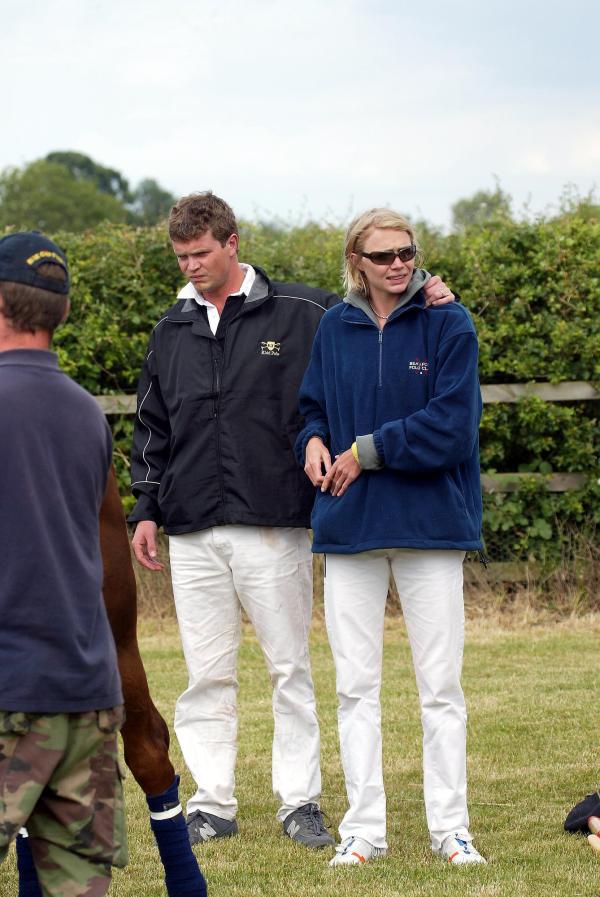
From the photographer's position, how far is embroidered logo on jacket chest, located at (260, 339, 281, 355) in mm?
5078

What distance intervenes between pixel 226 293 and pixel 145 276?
4756 mm

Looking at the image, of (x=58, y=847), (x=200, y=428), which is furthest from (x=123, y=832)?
(x=200, y=428)

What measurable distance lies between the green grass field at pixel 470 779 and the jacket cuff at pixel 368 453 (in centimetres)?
135

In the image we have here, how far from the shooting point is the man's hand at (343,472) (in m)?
4.54

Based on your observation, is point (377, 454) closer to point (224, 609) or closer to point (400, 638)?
point (224, 609)

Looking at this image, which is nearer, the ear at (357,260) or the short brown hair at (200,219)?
the ear at (357,260)

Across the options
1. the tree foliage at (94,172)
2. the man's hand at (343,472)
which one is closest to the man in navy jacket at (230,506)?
the man's hand at (343,472)

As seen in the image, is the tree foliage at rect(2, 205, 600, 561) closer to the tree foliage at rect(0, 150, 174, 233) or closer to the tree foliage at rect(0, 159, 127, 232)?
the tree foliage at rect(0, 150, 174, 233)

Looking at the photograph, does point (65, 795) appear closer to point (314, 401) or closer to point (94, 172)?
point (314, 401)

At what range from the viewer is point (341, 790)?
5.68m

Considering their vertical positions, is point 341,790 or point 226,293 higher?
point 226,293

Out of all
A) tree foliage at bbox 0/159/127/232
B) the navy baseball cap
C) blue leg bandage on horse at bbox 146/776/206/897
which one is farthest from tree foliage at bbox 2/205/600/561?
tree foliage at bbox 0/159/127/232

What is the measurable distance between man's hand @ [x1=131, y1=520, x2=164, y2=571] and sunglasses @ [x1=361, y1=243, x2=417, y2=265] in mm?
1406

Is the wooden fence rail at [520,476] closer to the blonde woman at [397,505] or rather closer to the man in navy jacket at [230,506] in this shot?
the man in navy jacket at [230,506]
